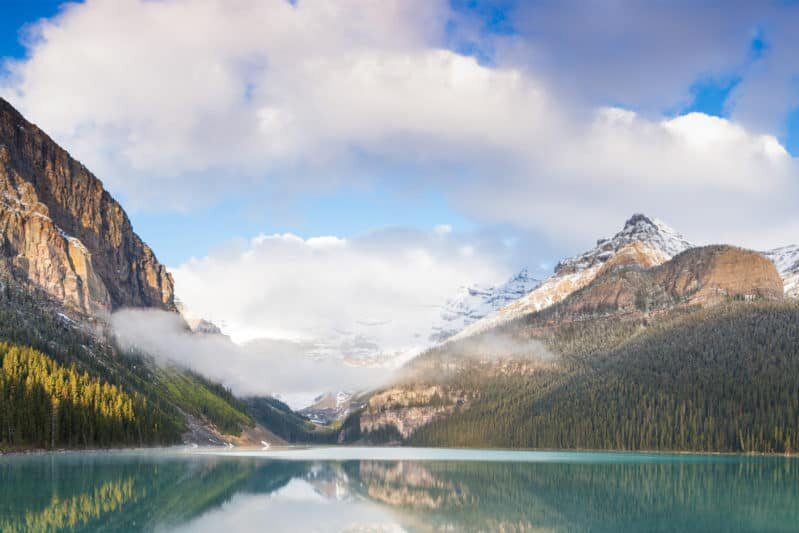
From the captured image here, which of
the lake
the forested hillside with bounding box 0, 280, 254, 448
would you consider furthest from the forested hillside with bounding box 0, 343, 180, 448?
the lake

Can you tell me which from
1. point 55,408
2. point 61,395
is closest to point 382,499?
point 55,408

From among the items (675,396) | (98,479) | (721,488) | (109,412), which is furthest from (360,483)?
(675,396)

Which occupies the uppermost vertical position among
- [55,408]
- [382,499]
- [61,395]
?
[61,395]

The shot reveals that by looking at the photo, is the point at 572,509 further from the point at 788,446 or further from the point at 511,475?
the point at 788,446

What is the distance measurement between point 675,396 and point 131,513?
165738 mm

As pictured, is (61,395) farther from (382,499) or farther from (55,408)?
(382,499)

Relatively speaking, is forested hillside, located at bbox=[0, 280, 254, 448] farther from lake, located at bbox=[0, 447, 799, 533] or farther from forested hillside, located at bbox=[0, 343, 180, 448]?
lake, located at bbox=[0, 447, 799, 533]

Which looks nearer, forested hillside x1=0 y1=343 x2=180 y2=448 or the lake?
the lake

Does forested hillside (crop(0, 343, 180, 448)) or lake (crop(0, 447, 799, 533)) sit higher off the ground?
forested hillside (crop(0, 343, 180, 448))

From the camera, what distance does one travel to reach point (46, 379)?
12688 cm

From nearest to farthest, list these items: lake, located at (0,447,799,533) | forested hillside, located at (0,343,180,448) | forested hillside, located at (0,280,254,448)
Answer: lake, located at (0,447,799,533) < forested hillside, located at (0,343,180,448) < forested hillside, located at (0,280,254,448)

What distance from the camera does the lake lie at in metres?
53.0

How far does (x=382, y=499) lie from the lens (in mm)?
73625

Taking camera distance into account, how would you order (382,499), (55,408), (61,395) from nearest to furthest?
1. (382,499)
2. (55,408)
3. (61,395)
